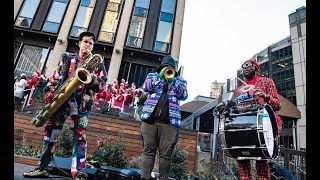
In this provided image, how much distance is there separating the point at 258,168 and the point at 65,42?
55.8 ft

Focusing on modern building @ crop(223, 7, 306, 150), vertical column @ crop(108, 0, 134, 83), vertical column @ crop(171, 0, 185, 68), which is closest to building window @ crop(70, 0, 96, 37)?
Result: vertical column @ crop(108, 0, 134, 83)


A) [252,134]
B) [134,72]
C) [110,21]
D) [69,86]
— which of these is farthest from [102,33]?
[252,134]

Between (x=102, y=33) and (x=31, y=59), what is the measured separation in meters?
5.56

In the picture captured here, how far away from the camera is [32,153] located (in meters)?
7.66

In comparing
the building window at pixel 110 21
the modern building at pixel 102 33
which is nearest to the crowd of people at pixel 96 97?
the modern building at pixel 102 33

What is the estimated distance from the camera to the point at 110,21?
1866 cm

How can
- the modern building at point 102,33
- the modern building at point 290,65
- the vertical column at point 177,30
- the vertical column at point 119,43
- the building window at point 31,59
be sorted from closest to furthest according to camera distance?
the vertical column at point 119,43 → the building window at point 31,59 → the modern building at point 102,33 → the vertical column at point 177,30 → the modern building at point 290,65

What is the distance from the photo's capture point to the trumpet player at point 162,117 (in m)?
3.15

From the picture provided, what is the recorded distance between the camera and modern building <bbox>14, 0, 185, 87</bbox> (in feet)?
57.9

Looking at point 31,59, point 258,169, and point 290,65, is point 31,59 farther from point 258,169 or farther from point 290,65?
point 290,65

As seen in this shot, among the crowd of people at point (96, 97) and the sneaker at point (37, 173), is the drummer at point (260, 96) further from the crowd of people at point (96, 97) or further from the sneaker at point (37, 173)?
the crowd of people at point (96, 97)

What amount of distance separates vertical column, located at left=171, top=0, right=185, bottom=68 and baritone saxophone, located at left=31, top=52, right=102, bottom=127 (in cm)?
1404

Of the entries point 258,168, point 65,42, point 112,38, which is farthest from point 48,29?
point 258,168
